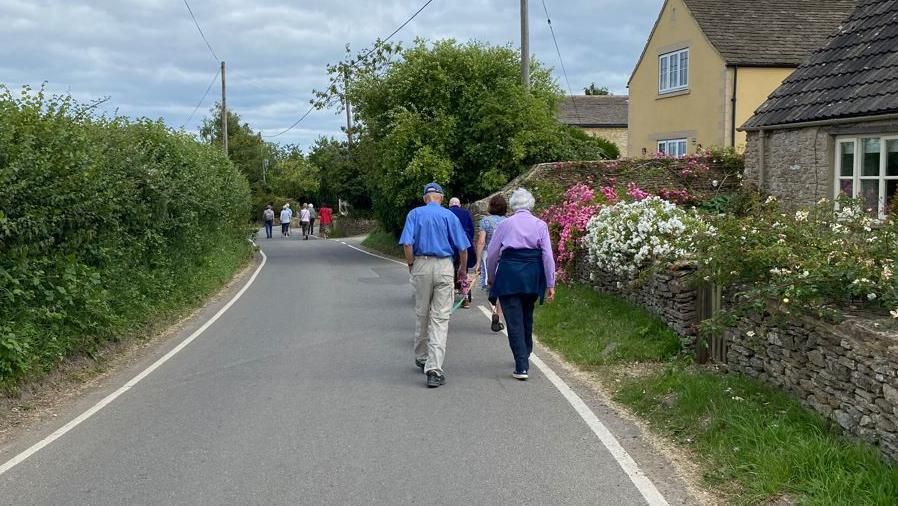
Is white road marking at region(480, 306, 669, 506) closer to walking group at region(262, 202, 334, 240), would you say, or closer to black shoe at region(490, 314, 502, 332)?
black shoe at region(490, 314, 502, 332)

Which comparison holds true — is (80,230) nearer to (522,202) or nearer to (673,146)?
(522,202)

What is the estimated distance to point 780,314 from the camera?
6680 mm

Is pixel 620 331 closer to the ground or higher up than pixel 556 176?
closer to the ground

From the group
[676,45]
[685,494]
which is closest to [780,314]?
[685,494]

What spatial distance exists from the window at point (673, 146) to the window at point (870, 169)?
484 inches

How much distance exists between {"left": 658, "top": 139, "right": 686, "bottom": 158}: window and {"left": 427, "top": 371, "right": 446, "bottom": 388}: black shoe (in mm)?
20221

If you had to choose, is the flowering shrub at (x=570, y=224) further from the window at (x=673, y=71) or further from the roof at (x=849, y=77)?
the window at (x=673, y=71)

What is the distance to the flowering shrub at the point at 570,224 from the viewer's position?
48.0ft

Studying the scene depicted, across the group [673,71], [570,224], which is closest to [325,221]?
[673,71]

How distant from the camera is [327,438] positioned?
6.49 m

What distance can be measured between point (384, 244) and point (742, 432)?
2729 cm

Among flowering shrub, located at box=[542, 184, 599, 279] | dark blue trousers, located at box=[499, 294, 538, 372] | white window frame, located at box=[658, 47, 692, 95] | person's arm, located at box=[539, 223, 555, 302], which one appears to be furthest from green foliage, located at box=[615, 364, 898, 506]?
white window frame, located at box=[658, 47, 692, 95]

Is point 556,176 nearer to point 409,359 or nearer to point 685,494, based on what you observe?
point 409,359

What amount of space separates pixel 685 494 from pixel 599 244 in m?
7.05
